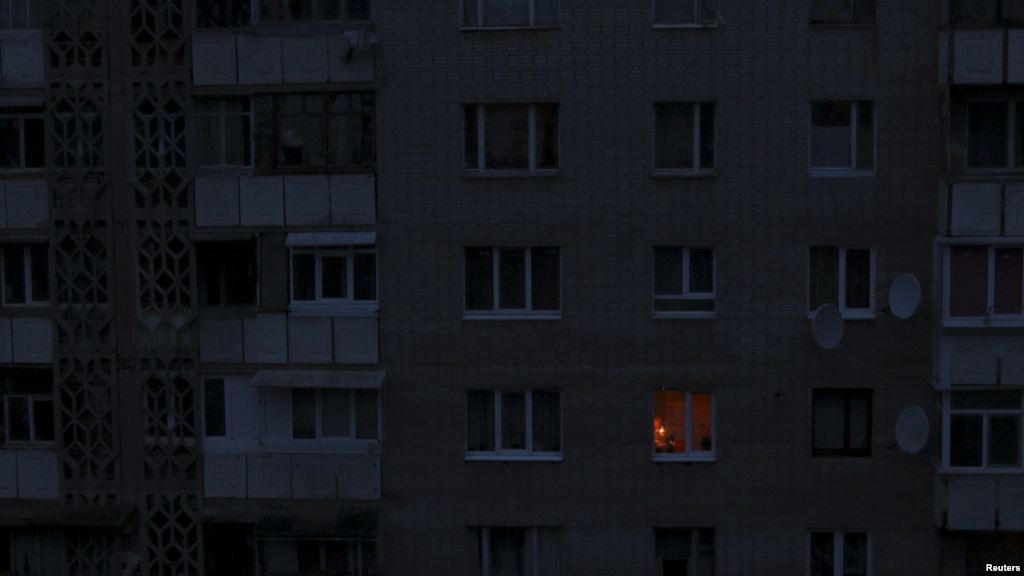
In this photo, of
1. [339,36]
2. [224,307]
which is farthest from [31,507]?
[339,36]

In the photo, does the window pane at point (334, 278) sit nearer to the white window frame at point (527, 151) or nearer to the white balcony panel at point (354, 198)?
the white balcony panel at point (354, 198)

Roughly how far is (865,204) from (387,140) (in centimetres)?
788

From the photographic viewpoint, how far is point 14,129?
57.8 feet

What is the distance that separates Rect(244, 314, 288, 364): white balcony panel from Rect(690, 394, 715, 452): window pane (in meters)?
6.97

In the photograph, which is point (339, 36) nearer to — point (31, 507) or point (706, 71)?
point (706, 71)

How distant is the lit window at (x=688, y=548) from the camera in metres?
17.3

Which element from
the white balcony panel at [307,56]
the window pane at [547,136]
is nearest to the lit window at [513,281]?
the window pane at [547,136]

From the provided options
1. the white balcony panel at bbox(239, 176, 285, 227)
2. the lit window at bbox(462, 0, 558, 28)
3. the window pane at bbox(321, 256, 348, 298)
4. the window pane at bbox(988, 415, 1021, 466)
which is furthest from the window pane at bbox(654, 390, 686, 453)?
the white balcony panel at bbox(239, 176, 285, 227)

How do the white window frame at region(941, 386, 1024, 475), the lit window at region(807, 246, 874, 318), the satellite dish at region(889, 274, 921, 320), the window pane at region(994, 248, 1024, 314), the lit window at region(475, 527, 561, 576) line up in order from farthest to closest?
the lit window at region(475, 527, 561, 576)
the lit window at region(807, 246, 874, 318)
the white window frame at region(941, 386, 1024, 475)
the window pane at region(994, 248, 1024, 314)
the satellite dish at region(889, 274, 921, 320)

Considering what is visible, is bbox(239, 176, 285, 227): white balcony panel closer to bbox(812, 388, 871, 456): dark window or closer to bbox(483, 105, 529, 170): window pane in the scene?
bbox(483, 105, 529, 170): window pane

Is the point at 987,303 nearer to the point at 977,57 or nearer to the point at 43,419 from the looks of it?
the point at 977,57

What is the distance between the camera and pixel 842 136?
16656mm

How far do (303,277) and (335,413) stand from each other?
95.4 inches

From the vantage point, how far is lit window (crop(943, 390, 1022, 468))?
16438 mm
